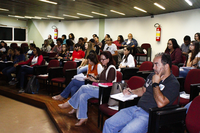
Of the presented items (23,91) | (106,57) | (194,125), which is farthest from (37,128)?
(194,125)

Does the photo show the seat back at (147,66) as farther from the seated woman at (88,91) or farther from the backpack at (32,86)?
the backpack at (32,86)

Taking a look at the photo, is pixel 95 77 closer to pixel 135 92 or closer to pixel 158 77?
pixel 135 92

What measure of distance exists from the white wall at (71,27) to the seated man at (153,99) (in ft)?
34.0

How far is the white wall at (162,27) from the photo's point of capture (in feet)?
26.1

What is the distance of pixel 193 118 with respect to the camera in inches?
72.5

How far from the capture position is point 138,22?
33.6ft

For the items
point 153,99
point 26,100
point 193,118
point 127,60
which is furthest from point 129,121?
point 26,100

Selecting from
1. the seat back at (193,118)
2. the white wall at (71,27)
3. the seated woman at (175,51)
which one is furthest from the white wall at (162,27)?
the seat back at (193,118)

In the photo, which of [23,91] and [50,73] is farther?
[23,91]

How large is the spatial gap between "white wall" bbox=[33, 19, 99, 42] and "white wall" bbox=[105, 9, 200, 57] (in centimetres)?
114

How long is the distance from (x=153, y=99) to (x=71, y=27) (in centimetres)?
1225

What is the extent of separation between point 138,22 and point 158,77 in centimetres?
881

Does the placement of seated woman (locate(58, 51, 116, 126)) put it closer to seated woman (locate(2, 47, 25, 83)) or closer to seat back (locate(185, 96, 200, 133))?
seat back (locate(185, 96, 200, 133))

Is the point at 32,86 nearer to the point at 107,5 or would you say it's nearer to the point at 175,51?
the point at 175,51
